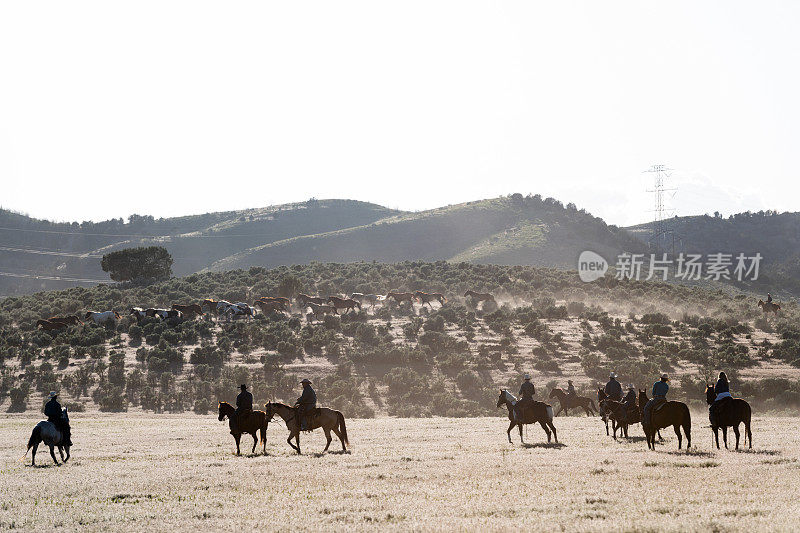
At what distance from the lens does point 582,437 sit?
2341cm

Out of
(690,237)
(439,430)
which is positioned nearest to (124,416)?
(439,430)

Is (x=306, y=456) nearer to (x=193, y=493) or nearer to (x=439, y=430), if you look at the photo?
(x=193, y=493)

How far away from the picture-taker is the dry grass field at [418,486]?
11.9 meters

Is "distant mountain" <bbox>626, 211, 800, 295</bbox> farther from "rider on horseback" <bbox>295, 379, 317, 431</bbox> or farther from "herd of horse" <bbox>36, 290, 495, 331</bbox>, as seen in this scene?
"rider on horseback" <bbox>295, 379, 317, 431</bbox>

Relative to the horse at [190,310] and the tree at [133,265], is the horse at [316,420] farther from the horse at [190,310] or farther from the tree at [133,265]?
the tree at [133,265]

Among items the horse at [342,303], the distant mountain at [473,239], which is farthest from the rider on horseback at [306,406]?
the distant mountain at [473,239]

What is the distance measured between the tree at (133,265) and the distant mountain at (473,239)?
55.0 m

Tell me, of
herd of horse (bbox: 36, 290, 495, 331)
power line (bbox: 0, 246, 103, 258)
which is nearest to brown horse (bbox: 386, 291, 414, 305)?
herd of horse (bbox: 36, 290, 495, 331)

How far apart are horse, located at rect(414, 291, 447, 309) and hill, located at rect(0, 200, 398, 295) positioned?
82808 millimetres

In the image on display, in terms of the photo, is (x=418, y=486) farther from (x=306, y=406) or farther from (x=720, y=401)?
(x=720, y=401)

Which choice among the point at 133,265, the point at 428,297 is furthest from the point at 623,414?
the point at 133,265

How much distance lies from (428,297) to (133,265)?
39003 mm

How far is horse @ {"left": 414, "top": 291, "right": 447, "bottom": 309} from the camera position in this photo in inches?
2428

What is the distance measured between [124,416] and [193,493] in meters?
24.8
